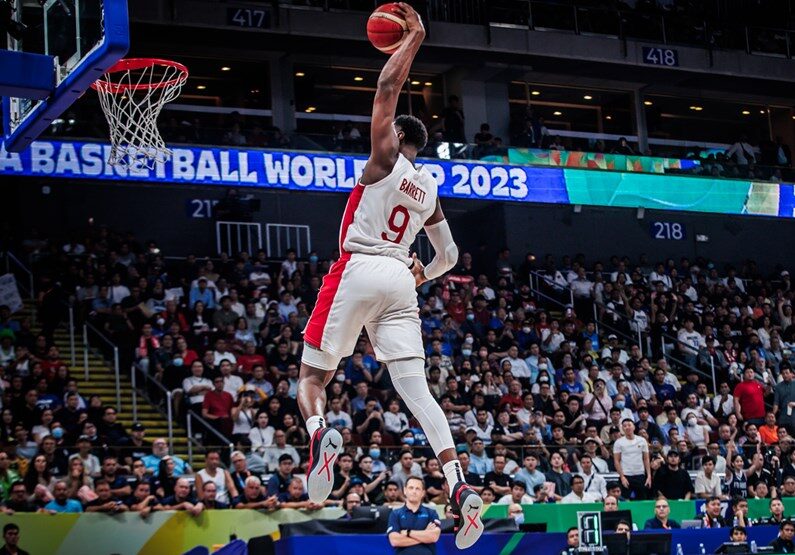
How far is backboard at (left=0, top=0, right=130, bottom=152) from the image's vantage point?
29.5 feet

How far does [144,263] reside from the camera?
22.0 meters

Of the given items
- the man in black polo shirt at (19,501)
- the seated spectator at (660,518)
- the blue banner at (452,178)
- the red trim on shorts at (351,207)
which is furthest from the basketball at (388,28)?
the blue banner at (452,178)

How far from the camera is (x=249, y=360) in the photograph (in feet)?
63.5

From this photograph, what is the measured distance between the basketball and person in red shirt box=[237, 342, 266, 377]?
41.1 ft

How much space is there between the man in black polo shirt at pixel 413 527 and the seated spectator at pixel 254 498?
2.00 meters

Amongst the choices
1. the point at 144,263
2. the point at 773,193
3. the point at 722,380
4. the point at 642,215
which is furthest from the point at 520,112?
the point at 144,263

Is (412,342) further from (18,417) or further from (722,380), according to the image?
(722,380)

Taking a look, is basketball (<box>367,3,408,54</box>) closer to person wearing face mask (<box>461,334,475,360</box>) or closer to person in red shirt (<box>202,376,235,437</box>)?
person in red shirt (<box>202,376,235,437</box>)

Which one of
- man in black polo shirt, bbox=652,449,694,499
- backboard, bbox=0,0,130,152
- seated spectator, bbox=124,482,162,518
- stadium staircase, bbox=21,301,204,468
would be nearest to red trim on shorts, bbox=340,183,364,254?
backboard, bbox=0,0,130,152

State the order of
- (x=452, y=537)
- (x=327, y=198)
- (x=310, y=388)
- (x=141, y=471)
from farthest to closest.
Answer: (x=327, y=198)
(x=141, y=471)
(x=452, y=537)
(x=310, y=388)

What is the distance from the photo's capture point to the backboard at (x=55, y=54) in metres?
9.00

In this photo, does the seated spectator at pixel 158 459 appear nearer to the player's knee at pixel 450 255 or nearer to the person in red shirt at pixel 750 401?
the player's knee at pixel 450 255

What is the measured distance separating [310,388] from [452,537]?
22.0ft

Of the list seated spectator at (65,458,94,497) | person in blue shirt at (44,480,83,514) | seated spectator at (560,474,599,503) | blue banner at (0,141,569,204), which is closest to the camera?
person in blue shirt at (44,480,83,514)
